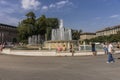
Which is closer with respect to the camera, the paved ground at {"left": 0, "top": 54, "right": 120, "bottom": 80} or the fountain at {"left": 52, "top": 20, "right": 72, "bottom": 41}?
the paved ground at {"left": 0, "top": 54, "right": 120, "bottom": 80}

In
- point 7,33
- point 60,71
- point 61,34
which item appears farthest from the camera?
point 7,33

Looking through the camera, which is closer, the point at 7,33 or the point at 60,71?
the point at 60,71

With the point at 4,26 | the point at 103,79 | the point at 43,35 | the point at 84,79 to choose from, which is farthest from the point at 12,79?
the point at 4,26

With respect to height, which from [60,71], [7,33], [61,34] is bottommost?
[60,71]

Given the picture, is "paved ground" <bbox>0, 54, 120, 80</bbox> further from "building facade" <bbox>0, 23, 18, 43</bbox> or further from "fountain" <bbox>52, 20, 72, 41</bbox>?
"building facade" <bbox>0, 23, 18, 43</bbox>

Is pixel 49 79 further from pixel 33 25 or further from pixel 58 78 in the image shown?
pixel 33 25

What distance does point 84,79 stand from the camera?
10805mm

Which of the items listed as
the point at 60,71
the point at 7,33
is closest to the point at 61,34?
the point at 60,71

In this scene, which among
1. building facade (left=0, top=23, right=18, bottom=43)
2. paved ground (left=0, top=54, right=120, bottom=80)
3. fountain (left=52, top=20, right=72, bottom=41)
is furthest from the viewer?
building facade (left=0, top=23, right=18, bottom=43)

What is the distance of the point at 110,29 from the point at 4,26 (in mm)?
71582

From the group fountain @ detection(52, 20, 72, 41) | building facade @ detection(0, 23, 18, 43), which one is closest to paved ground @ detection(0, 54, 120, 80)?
fountain @ detection(52, 20, 72, 41)

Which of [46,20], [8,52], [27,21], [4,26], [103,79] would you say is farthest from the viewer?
[4,26]

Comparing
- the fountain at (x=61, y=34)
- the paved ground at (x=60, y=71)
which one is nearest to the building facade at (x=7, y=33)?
the fountain at (x=61, y=34)

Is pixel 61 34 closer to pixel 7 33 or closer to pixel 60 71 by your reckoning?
pixel 60 71
